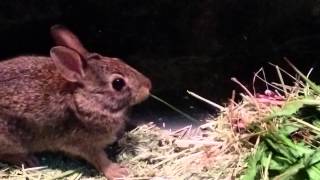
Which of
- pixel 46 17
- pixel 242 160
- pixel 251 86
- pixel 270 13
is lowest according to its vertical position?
pixel 242 160

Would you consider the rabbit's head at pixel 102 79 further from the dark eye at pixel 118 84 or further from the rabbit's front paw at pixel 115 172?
the rabbit's front paw at pixel 115 172

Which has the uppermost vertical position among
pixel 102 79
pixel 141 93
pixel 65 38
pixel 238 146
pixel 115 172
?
pixel 65 38

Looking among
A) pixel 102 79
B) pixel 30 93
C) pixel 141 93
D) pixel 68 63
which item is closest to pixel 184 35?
pixel 141 93

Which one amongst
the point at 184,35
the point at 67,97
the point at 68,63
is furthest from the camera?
the point at 184,35

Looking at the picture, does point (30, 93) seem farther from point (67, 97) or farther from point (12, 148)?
point (12, 148)

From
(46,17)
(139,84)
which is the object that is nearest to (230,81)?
(139,84)

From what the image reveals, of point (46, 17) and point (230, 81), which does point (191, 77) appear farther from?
point (46, 17)

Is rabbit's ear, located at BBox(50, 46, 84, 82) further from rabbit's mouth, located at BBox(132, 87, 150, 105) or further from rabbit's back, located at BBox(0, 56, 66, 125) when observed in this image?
rabbit's mouth, located at BBox(132, 87, 150, 105)
